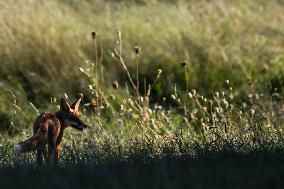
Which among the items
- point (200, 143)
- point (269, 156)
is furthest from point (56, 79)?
point (269, 156)

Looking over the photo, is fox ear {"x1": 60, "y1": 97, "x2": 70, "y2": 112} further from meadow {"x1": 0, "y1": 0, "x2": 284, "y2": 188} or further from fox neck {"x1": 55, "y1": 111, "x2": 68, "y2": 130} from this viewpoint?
meadow {"x1": 0, "y1": 0, "x2": 284, "y2": 188}

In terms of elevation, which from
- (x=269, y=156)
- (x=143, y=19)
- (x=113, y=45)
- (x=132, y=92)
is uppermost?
(x=143, y=19)

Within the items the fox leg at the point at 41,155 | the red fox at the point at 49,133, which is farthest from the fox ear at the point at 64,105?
the fox leg at the point at 41,155

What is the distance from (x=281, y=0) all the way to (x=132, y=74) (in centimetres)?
358

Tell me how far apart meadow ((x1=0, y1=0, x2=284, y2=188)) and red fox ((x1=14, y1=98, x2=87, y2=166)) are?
0.15 m

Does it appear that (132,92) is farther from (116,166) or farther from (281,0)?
(116,166)

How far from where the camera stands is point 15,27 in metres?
13.1

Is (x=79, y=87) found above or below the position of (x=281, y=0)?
below

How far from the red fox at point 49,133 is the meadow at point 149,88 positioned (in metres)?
0.15

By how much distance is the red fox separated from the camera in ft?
21.0

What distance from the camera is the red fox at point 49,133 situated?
6.39 m

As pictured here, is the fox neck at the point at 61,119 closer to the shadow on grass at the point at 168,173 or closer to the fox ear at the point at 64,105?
the fox ear at the point at 64,105

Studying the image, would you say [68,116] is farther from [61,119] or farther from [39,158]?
[39,158]

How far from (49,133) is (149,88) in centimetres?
212
